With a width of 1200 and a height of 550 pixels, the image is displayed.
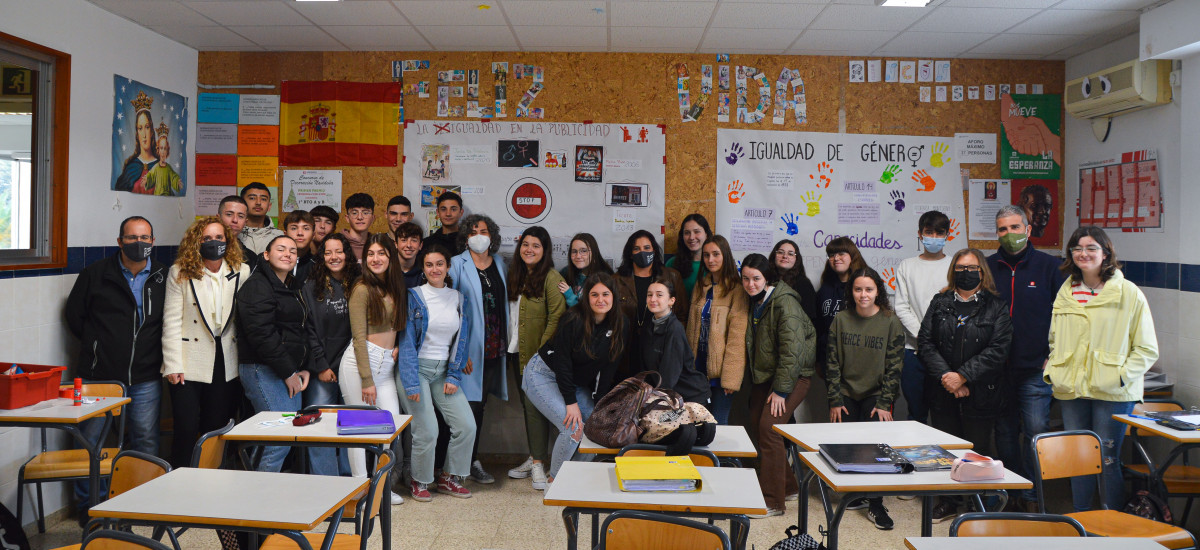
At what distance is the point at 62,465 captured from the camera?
11.5ft

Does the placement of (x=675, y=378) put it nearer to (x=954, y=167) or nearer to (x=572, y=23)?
(x=572, y=23)

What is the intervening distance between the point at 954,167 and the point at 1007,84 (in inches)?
27.4

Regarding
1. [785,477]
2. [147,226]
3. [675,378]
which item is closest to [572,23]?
[675,378]

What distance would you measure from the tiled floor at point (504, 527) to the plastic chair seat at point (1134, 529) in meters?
0.94

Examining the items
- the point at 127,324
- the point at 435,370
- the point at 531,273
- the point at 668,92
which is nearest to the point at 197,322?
the point at 127,324

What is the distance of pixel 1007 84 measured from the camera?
17.4 ft

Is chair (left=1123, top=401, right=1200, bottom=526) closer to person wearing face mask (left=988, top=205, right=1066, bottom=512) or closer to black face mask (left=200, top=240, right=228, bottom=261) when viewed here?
person wearing face mask (left=988, top=205, right=1066, bottom=512)

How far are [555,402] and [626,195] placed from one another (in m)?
1.86

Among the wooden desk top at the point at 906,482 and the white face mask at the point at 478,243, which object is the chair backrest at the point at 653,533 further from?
the white face mask at the point at 478,243

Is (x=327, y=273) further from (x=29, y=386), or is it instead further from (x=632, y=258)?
(x=632, y=258)

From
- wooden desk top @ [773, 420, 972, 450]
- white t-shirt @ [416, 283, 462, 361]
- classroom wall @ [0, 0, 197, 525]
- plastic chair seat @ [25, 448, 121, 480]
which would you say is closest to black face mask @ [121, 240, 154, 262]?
classroom wall @ [0, 0, 197, 525]

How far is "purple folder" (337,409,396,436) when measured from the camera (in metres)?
3.05

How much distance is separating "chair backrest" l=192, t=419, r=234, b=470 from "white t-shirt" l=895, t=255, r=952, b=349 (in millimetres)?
3636

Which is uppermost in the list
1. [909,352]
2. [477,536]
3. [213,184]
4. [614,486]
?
[213,184]
